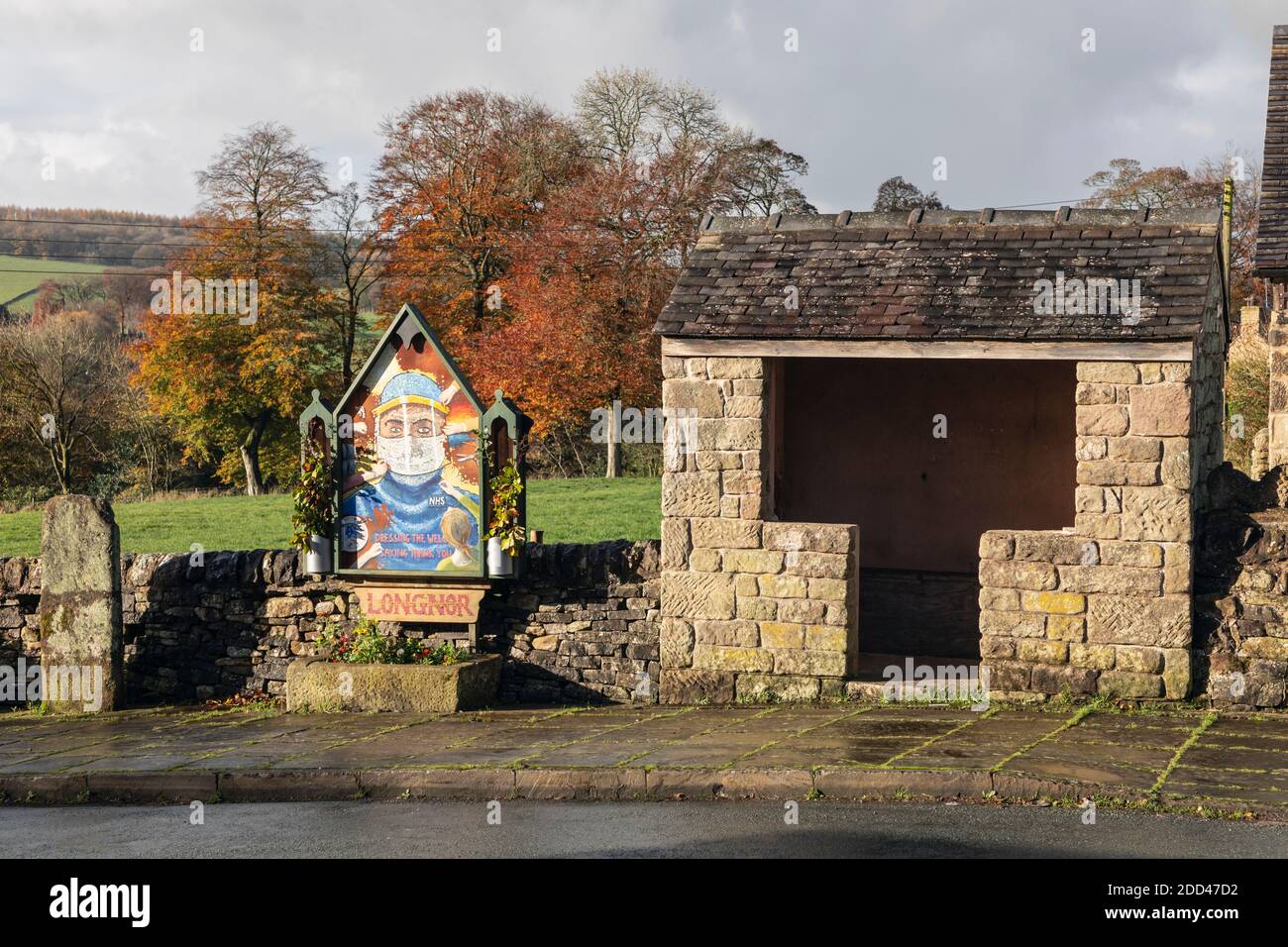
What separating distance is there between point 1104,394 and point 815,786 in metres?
4.01

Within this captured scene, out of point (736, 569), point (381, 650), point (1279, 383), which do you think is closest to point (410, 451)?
point (381, 650)

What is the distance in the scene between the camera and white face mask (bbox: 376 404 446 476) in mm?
12398

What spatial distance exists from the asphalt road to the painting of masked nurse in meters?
3.77

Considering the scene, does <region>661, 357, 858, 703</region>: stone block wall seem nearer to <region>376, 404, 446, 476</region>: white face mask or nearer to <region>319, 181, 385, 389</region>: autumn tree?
<region>376, 404, 446, 476</region>: white face mask

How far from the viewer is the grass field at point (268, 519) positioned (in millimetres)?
21422

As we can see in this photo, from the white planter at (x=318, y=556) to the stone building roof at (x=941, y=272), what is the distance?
3388mm

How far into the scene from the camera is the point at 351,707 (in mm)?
11859

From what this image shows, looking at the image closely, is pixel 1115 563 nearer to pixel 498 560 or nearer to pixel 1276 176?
pixel 498 560

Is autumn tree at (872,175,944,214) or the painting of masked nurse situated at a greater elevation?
autumn tree at (872,175,944,214)

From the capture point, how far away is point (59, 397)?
36.3 m

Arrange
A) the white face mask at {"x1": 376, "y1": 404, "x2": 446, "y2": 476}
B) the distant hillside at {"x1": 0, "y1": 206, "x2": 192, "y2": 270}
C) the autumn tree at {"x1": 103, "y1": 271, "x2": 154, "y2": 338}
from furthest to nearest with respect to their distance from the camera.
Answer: the distant hillside at {"x1": 0, "y1": 206, "x2": 192, "y2": 270}, the autumn tree at {"x1": 103, "y1": 271, "x2": 154, "y2": 338}, the white face mask at {"x1": 376, "y1": 404, "x2": 446, "y2": 476}

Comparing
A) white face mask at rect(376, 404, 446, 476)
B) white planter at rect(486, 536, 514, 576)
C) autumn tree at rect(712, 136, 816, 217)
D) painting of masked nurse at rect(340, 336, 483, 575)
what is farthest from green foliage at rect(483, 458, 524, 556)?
autumn tree at rect(712, 136, 816, 217)

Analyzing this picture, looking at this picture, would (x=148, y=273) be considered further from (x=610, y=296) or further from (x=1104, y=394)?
(x=1104, y=394)

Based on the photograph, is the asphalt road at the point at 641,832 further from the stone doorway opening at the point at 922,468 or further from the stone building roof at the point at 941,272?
the stone doorway opening at the point at 922,468
